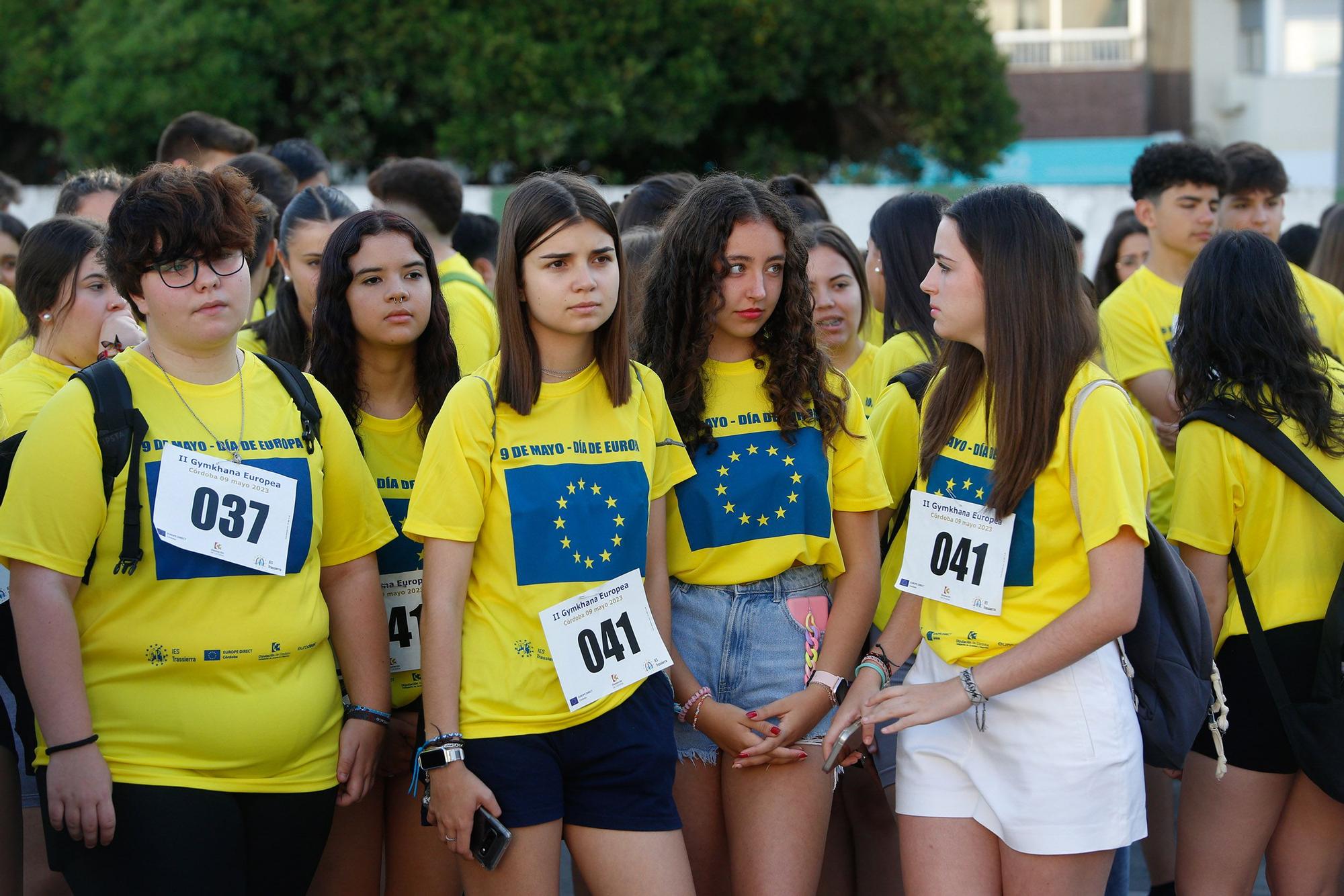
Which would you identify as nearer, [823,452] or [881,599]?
[823,452]

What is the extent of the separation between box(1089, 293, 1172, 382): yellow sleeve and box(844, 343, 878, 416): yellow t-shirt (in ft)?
3.77

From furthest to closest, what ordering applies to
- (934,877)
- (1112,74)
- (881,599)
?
(1112,74) → (881,599) → (934,877)

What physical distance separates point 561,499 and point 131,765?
3.30 ft

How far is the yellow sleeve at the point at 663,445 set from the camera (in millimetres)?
3012

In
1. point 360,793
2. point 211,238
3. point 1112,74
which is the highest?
point 1112,74

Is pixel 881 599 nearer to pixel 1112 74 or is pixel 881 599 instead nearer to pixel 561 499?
pixel 561 499

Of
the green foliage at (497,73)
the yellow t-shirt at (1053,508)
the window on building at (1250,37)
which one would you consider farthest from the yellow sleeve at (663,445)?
the window on building at (1250,37)

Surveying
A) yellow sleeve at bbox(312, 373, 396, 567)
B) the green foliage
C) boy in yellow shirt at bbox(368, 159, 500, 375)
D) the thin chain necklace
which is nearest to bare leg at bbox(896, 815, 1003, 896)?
yellow sleeve at bbox(312, 373, 396, 567)

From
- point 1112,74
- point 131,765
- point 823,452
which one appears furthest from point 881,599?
point 1112,74

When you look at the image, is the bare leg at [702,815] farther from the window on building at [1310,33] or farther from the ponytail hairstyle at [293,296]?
the window on building at [1310,33]

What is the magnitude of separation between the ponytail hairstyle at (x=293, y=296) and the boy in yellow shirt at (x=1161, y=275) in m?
2.71

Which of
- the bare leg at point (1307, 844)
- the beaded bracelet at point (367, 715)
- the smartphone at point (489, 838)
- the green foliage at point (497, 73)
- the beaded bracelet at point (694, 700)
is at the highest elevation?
the green foliage at point (497, 73)

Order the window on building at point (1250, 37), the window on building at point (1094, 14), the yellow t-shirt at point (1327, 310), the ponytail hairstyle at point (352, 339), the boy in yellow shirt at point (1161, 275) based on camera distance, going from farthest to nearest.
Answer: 1. the window on building at point (1250, 37)
2. the window on building at point (1094, 14)
3. the yellow t-shirt at point (1327, 310)
4. the boy in yellow shirt at point (1161, 275)
5. the ponytail hairstyle at point (352, 339)

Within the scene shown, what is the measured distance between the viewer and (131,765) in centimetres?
263
